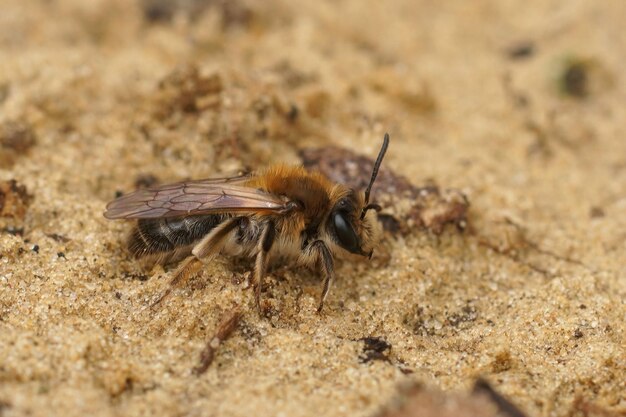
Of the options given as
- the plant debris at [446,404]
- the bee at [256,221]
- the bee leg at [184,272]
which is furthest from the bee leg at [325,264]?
the plant debris at [446,404]

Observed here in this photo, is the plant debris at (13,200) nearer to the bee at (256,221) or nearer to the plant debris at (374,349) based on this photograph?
the bee at (256,221)

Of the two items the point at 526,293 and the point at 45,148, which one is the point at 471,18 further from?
the point at 45,148

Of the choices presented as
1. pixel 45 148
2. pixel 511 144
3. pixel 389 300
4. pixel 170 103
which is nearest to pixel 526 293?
pixel 389 300

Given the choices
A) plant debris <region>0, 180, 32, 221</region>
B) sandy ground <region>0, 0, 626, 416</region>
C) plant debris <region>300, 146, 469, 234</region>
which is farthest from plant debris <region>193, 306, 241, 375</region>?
plant debris <region>0, 180, 32, 221</region>

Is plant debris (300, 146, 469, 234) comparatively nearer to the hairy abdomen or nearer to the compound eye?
the compound eye

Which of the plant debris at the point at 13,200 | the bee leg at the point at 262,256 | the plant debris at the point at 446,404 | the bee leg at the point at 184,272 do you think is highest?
the plant debris at the point at 446,404

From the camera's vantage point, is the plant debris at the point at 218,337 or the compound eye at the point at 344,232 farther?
the compound eye at the point at 344,232

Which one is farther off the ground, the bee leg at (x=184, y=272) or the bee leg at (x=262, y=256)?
the bee leg at (x=262, y=256)
